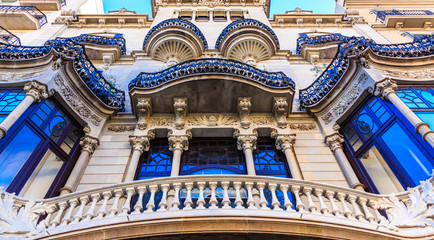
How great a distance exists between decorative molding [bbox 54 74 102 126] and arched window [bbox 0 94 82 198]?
1.30ft

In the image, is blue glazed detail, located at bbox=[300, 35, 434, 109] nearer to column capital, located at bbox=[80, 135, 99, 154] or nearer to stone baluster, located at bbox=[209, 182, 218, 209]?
stone baluster, located at bbox=[209, 182, 218, 209]

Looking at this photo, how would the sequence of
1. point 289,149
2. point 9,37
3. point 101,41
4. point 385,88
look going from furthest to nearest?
point 9,37 → point 101,41 → point 289,149 → point 385,88

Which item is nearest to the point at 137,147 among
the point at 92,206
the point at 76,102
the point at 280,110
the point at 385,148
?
the point at 76,102

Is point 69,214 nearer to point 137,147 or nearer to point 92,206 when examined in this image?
point 92,206

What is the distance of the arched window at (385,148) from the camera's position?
6.82 metres

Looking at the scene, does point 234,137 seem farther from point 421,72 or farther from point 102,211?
point 421,72

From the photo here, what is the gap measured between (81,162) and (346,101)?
8.78 meters

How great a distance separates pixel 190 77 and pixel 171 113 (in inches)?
66.6

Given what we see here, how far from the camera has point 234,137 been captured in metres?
9.71

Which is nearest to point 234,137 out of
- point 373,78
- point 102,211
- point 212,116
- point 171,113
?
point 212,116

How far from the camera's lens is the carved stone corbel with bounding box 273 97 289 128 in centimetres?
985

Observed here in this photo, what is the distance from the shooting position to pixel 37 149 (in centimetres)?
757

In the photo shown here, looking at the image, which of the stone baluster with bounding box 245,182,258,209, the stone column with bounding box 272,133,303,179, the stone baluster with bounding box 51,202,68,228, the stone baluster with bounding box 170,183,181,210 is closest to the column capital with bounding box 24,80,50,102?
the stone baluster with bounding box 51,202,68,228

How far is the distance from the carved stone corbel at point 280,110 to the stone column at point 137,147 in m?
4.48
